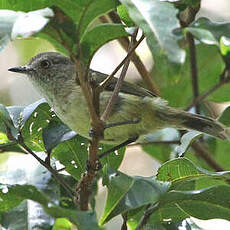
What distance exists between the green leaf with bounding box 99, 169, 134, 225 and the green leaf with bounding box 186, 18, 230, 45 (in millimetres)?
646

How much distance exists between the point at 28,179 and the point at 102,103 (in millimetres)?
1049

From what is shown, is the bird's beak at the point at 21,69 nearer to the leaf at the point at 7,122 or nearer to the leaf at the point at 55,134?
the leaf at the point at 55,134

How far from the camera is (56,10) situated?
5.90 ft

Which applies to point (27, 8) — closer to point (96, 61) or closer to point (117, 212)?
point (117, 212)

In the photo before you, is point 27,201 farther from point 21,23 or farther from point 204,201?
point 21,23

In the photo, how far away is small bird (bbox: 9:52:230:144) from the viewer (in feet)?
10.3

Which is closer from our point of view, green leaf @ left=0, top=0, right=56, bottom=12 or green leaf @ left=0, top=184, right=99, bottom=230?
green leaf @ left=0, top=184, right=99, bottom=230

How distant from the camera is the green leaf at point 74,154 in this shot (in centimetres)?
270

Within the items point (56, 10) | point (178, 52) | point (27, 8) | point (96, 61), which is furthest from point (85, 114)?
point (96, 61)

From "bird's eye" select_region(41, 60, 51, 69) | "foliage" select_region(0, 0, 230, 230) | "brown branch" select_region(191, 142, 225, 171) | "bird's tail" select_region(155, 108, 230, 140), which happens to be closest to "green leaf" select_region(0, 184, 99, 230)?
A: "foliage" select_region(0, 0, 230, 230)

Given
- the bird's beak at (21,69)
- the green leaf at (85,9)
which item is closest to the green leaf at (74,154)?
the bird's beak at (21,69)

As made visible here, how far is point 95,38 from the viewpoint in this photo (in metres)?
1.92

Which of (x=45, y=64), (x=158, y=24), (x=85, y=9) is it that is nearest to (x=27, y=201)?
(x=85, y=9)

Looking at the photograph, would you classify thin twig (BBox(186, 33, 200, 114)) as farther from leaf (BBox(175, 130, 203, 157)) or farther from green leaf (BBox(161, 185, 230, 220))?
green leaf (BBox(161, 185, 230, 220))
